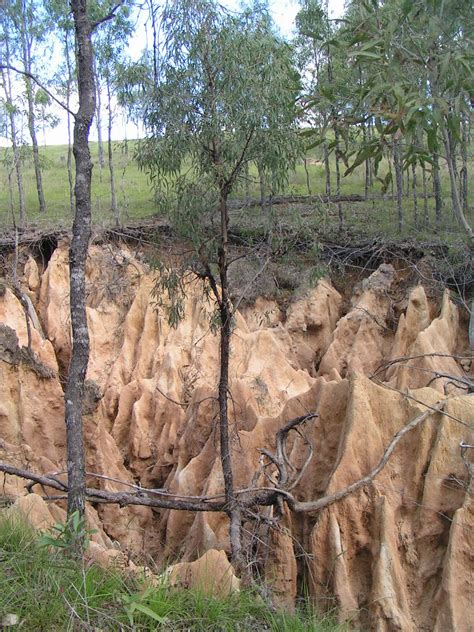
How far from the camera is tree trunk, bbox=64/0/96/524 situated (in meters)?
5.84

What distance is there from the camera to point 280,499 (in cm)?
730

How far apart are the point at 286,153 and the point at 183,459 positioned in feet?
20.1

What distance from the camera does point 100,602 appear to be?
4.15m

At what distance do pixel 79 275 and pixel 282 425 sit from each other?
4112 millimetres

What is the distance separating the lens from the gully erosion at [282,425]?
21.9 ft

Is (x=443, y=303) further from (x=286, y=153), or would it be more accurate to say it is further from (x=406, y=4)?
(x=406, y=4)

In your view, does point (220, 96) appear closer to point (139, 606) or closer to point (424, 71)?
point (424, 71)

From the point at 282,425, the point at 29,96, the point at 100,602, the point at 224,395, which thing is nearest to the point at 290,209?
the point at 224,395

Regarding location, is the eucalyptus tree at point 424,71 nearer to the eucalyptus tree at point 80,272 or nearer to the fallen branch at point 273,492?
the eucalyptus tree at point 80,272

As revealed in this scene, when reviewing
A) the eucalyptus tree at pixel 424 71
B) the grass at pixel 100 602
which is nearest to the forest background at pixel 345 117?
the eucalyptus tree at pixel 424 71

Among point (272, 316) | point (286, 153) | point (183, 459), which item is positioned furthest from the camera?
point (272, 316)

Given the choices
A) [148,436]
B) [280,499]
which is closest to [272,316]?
[148,436]

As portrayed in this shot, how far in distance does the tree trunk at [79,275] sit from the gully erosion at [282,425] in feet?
2.33

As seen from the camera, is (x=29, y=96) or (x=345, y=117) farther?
(x=29, y=96)
